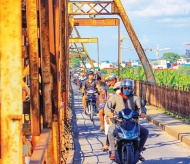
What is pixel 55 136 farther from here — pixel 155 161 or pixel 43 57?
pixel 155 161

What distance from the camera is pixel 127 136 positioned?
8.06m

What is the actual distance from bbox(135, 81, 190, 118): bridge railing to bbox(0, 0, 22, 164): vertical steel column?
14541 millimetres

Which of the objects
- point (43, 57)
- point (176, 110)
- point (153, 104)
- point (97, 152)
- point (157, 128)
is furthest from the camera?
point (153, 104)

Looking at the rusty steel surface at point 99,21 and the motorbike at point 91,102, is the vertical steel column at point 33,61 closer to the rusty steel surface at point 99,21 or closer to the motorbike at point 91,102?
the motorbike at point 91,102

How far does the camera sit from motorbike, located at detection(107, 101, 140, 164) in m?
8.13

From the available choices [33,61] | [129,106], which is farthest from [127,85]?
[33,61]

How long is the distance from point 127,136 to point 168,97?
12.4m

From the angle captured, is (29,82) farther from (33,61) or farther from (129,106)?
(129,106)

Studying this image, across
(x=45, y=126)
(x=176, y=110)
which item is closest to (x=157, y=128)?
(x=176, y=110)

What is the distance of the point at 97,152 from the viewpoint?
38.0ft

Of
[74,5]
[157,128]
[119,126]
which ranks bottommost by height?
[157,128]

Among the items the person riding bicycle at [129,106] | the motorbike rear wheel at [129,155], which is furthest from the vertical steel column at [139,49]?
the motorbike rear wheel at [129,155]

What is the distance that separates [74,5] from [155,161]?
1593 cm

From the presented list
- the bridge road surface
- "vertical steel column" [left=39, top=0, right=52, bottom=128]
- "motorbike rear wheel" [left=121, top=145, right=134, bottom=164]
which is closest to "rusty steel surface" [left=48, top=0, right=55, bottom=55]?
"vertical steel column" [left=39, top=0, right=52, bottom=128]
